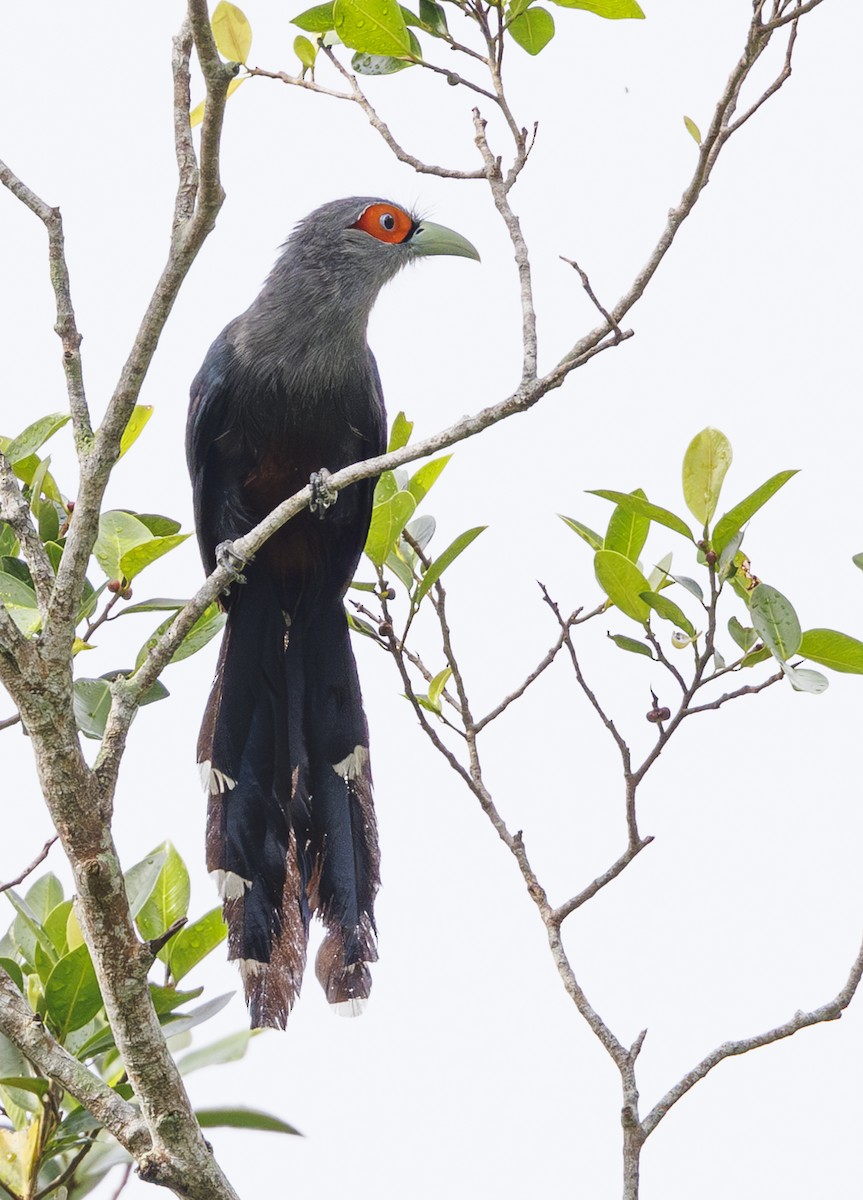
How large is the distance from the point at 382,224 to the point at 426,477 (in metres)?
1.36

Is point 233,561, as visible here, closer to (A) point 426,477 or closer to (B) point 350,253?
(A) point 426,477

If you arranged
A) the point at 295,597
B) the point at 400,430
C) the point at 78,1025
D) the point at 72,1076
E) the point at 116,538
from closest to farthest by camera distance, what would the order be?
the point at 72,1076
the point at 78,1025
the point at 116,538
the point at 400,430
the point at 295,597

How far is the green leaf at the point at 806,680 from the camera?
216 cm

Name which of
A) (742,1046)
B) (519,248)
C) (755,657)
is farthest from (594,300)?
(742,1046)

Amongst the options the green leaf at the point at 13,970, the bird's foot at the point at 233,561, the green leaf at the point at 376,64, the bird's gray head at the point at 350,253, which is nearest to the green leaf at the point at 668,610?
the bird's foot at the point at 233,561

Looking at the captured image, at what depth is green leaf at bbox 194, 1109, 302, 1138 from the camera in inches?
91.7

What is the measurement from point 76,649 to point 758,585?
1.25 meters

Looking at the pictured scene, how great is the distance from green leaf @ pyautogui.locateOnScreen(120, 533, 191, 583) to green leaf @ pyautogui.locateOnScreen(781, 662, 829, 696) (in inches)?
44.1

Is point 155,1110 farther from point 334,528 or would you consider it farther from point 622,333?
point 334,528

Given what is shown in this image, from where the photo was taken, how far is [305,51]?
2789mm

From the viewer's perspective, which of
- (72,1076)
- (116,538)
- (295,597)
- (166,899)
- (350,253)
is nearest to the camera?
(72,1076)

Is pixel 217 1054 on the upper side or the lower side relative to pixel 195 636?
lower

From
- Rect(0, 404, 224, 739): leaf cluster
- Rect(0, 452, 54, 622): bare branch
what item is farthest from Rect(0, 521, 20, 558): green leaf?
Rect(0, 452, 54, 622): bare branch

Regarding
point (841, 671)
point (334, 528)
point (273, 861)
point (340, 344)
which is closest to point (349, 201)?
point (340, 344)
